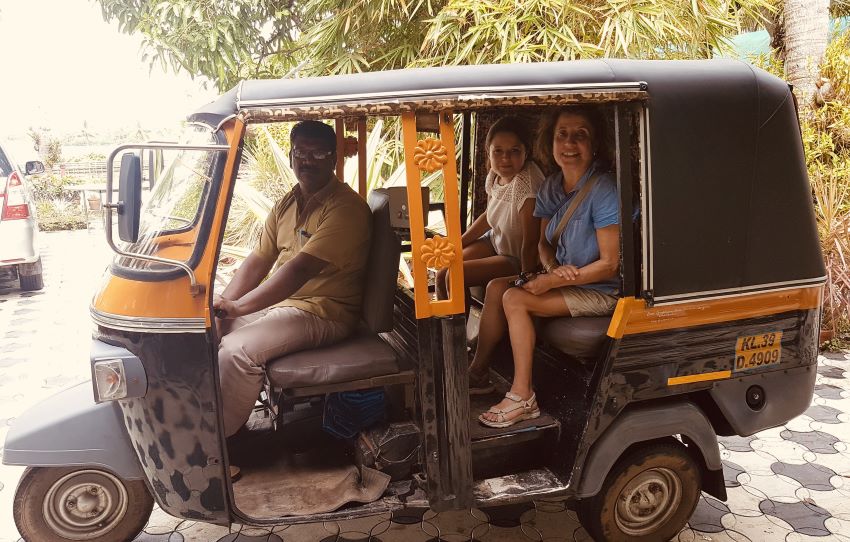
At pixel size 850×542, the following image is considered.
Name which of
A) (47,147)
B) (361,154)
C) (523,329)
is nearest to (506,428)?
(523,329)

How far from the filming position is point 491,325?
3395 millimetres

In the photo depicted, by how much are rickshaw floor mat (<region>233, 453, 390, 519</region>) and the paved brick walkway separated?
0.48m

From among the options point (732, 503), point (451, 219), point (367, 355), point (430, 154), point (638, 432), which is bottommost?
point (732, 503)

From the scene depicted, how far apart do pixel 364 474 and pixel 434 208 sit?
200 centimetres

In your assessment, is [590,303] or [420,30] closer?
[590,303]

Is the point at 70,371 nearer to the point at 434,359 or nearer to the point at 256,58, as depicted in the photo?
the point at 434,359

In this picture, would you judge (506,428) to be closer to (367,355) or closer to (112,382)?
(367,355)

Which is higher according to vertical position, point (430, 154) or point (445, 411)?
point (430, 154)

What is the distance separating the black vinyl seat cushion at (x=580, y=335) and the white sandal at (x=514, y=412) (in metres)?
0.29

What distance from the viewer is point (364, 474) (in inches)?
114

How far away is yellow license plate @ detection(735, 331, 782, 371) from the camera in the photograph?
9.77 feet

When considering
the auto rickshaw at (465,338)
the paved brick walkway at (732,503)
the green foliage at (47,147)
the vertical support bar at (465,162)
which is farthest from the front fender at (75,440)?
the green foliage at (47,147)

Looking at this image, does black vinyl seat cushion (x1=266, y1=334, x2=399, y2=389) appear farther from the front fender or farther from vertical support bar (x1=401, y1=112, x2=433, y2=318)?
the front fender

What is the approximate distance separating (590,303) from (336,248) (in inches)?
45.8
